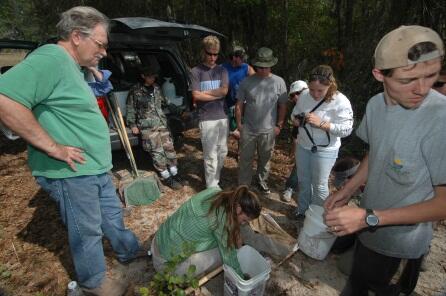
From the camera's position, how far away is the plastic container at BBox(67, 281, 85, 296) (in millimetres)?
2447

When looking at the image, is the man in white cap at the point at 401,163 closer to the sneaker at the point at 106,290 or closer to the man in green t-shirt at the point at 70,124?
the man in green t-shirt at the point at 70,124

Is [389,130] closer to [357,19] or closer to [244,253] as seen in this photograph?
[244,253]

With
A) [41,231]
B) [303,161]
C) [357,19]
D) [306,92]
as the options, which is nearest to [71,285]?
[41,231]

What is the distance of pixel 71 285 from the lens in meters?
2.46

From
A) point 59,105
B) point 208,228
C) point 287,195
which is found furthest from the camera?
point 287,195

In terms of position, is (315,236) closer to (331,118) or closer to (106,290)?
(331,118)

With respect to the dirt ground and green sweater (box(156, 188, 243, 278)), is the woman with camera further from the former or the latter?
green sweater (box(156, 188, 243, 278))

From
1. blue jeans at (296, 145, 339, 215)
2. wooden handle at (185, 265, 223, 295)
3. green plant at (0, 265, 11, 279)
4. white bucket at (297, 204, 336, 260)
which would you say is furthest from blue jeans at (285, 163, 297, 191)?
green plant at (0, 265, 11, 279)

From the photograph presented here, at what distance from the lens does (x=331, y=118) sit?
294 centimetres

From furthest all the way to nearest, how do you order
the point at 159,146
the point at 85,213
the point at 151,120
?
the point at 159,146 < the point at 151,120 < the point at 85,213

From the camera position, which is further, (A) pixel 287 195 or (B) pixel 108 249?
(A) pixel 287 195

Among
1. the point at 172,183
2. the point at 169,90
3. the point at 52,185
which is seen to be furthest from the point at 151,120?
the point at 52,185

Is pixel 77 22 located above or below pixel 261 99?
above

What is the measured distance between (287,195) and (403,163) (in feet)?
9.28
